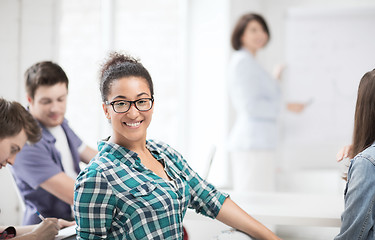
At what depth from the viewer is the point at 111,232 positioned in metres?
1.29

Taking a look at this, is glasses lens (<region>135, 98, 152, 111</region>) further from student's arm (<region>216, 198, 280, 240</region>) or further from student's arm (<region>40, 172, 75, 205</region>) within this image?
student's arm (<region>40, 172, 75, 205</region>)

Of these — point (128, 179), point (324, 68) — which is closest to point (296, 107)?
point (324, 68)

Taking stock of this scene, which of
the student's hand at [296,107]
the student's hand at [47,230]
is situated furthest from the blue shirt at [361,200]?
the student's hand at [296,107]

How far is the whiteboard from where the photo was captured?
4.25 meters

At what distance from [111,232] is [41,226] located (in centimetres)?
33

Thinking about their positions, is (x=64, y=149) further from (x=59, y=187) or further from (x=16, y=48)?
(x=16, y=48)

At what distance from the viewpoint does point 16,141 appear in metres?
1.61

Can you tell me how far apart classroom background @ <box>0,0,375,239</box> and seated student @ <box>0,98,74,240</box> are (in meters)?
1.45

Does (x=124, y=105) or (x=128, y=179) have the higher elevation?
(x=124, y=105)

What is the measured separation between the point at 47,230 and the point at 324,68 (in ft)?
11.1

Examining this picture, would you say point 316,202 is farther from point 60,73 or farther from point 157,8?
A: point 157,8

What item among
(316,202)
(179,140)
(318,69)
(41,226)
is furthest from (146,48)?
(41,226)

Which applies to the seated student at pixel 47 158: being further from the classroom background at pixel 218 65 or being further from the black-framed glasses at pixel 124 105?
the classroom background at pixel 218 65

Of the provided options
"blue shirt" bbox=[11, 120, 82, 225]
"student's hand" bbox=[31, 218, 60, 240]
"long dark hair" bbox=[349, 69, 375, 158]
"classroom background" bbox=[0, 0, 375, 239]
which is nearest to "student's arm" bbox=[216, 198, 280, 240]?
"long dark hair" bbox=[349, 69, 375, 158]
